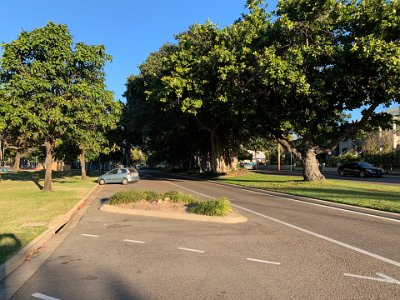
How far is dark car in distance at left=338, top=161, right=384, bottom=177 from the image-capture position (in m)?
37.0

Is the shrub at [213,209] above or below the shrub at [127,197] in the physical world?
below

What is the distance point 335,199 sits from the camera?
54.5ft

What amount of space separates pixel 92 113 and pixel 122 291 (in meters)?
19.7

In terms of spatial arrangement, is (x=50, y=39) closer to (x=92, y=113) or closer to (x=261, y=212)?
(x=92, y=113)

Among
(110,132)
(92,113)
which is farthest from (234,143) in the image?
(92,113)

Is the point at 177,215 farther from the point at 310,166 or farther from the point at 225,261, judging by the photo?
the point at 310,166

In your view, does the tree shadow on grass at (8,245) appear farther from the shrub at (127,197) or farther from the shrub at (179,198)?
the shrub at (179,198)

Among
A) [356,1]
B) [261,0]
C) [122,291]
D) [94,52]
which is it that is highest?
[261,0]

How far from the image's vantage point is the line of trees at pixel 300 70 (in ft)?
66.6

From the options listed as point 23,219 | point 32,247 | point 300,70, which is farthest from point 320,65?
point 32,247

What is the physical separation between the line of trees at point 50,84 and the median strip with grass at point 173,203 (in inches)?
326

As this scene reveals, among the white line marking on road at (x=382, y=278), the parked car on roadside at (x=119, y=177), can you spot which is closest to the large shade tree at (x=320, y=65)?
the parked car on roadside at (x=119, y=177)

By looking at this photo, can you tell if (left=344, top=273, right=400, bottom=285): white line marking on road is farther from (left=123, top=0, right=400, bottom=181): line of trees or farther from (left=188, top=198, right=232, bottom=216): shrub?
(left=123, top=0, right=400, bottom=181): line of trees

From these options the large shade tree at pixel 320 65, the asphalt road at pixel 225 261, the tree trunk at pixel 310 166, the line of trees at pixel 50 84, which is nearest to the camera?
the asphalt road at pixel 225 261
